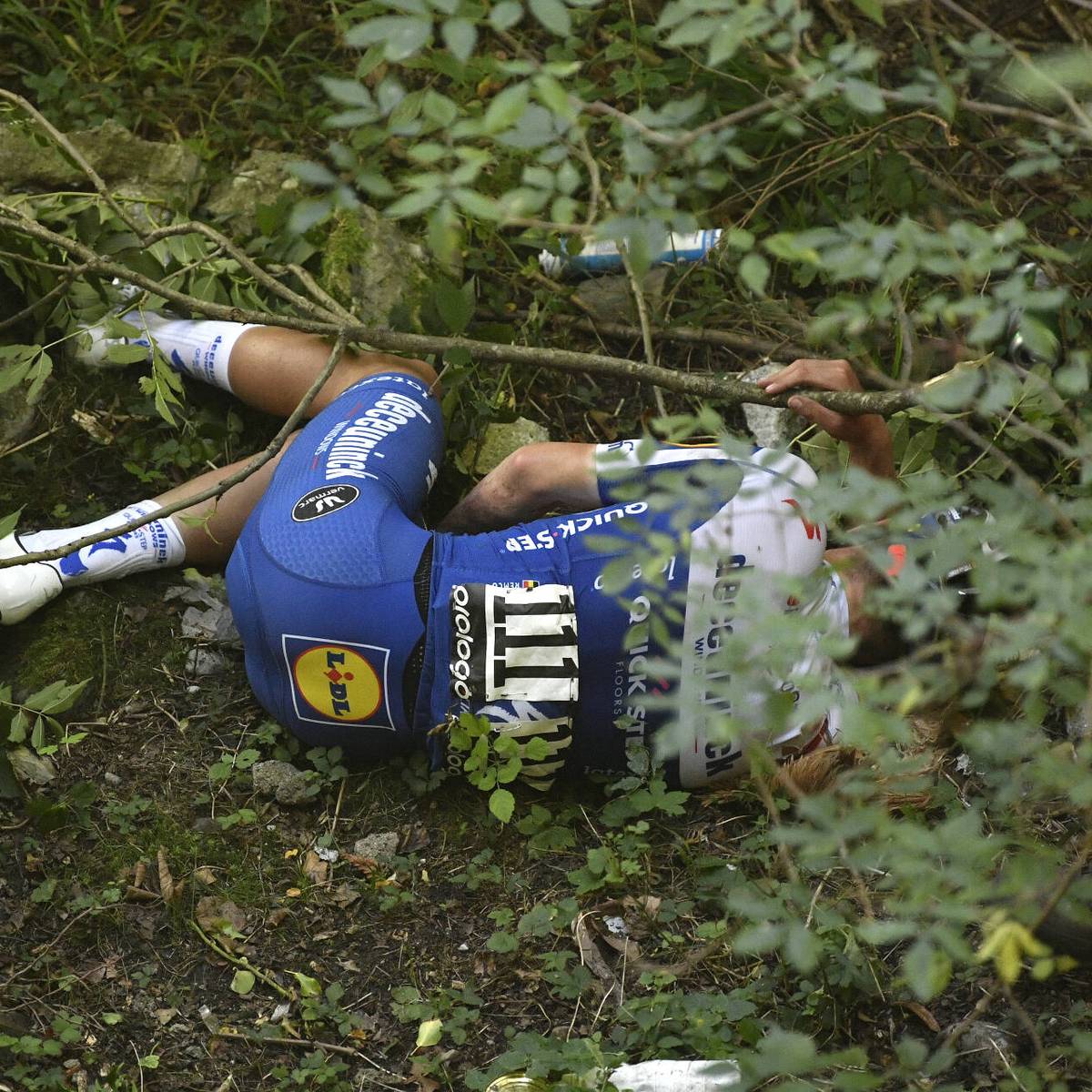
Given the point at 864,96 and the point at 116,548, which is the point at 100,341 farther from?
the point at 864,96

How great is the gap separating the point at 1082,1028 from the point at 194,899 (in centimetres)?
155

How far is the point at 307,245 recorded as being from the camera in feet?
9.39

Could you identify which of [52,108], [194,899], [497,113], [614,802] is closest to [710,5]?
[497,113]

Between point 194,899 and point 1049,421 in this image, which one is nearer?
point 194,899

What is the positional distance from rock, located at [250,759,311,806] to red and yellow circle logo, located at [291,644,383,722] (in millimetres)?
181

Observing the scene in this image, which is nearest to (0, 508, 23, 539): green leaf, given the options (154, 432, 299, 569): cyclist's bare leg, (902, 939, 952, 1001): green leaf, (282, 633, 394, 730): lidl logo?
(154, 432, 299, 569): cyclist's bare leg

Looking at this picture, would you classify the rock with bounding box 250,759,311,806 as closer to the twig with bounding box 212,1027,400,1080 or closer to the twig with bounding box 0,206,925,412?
the twig with bounding box 212,1027,400,1080

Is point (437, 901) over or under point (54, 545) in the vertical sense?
under

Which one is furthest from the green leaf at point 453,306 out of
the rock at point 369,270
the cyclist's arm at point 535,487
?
the cyclist's arm at point 535,487

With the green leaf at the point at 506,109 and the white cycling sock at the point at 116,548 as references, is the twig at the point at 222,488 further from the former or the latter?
the green leaf at the point at 506,109

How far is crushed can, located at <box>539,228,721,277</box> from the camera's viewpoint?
3.13m

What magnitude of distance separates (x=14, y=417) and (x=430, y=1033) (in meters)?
1.67

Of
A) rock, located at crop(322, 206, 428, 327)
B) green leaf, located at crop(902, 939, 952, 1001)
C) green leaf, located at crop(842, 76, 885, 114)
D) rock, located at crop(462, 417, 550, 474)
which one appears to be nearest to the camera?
green leaf, located at crop(902, 939, 952, 1001)

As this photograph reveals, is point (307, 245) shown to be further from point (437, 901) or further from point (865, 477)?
point (865, 477)
